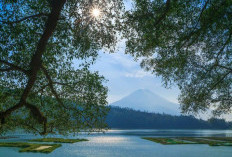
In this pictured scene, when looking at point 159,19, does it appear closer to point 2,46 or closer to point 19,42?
point 19,42

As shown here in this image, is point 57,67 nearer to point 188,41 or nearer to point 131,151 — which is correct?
point 188,41

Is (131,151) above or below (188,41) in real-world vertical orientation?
below

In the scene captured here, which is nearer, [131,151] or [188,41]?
[188,41]

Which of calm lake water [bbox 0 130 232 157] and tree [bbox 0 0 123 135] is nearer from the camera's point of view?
tree [bbox 0 0 123 135]

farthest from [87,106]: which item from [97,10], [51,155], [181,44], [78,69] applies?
[51,155]

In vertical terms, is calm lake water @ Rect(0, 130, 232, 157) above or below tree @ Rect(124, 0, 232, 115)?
below

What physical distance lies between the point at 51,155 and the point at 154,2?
38990 mm

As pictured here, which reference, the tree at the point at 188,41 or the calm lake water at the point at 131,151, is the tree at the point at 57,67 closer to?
the tree at the point at 188,41

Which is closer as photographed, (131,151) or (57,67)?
(57,67)

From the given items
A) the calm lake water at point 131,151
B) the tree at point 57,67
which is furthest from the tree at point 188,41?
the calm lake water at point 131,151

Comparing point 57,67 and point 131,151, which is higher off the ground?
point 57,67

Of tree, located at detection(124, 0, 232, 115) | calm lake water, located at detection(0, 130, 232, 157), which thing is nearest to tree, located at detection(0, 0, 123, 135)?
tree, located at detection(124, 0, 232, 115)

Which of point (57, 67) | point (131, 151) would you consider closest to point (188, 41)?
point (57, 67)

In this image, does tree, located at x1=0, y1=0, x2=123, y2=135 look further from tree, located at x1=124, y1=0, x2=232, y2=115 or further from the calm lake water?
the calm lake water
